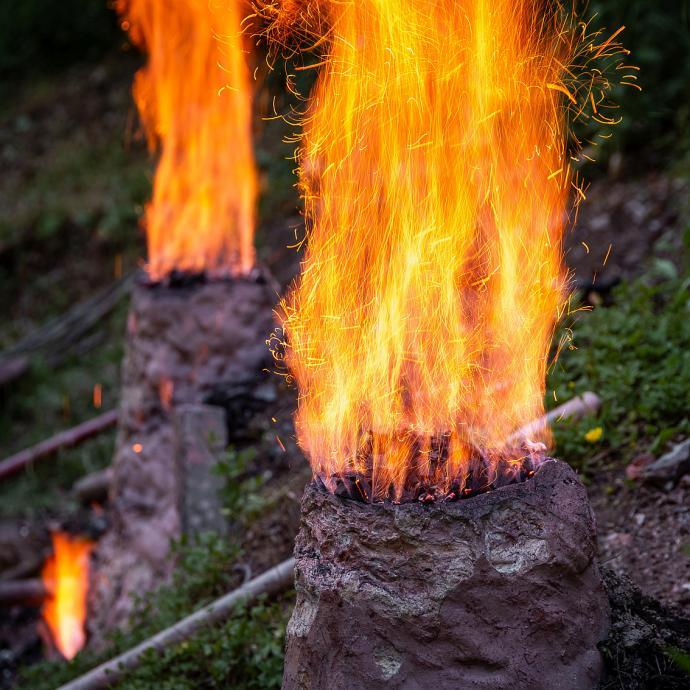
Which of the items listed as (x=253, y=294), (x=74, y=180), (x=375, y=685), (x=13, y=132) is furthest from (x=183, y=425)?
(x=13, y=132)

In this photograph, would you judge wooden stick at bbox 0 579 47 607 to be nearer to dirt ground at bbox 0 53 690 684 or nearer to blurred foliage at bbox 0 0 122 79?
dirt ground at bbox 0 53 690 684

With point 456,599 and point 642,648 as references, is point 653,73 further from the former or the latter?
point 456,599

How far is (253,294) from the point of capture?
5.73m

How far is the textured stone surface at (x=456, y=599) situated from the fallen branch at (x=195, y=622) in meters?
1.31

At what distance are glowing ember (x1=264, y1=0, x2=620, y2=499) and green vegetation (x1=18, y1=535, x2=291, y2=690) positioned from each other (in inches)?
43.0

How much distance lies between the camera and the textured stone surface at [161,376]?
5504 mm

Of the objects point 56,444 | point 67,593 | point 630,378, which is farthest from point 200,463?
point 56,444

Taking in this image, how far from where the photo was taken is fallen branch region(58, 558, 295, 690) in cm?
371

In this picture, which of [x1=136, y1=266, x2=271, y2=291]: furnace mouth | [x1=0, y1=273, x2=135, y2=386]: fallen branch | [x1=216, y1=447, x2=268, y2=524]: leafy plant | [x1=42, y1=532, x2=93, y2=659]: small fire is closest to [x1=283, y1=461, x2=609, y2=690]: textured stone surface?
[x1=216, y1=447, x2=268, y2=524]: leafy plant

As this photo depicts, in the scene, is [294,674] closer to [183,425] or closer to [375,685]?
[375,685]

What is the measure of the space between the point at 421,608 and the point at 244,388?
10.9 feet

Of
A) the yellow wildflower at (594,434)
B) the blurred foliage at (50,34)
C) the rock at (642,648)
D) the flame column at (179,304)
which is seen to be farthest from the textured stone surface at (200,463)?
the blurred foliage at (50,34)

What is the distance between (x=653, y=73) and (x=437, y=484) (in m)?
5.68

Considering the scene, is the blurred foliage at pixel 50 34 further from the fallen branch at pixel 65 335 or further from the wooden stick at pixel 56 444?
the wooden stick at pixel 56 444
